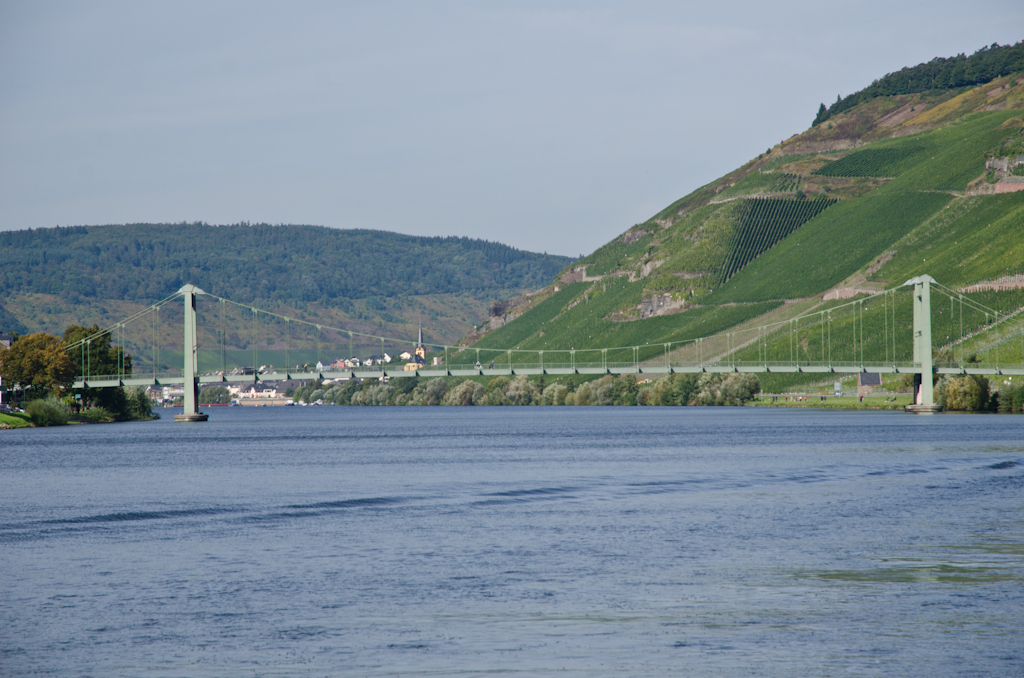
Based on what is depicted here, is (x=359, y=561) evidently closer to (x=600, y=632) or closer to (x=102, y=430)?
(x=600, y=632)

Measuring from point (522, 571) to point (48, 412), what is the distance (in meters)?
85.0

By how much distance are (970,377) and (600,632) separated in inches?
3983

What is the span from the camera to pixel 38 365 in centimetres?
10069

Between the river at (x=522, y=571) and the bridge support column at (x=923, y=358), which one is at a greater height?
the bridge support column at (x=923, y=358)

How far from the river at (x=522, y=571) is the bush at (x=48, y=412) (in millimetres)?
47784

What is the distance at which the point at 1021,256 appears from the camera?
538ft

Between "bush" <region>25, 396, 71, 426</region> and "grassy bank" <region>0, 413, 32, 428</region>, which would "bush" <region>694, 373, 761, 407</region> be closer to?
"bush" <region>25, 396, 71, 426</region>

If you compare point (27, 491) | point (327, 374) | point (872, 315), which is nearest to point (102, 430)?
point (327, 374)

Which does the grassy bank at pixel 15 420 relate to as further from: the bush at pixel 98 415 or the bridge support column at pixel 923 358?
the bridge support column at pixel 923 358

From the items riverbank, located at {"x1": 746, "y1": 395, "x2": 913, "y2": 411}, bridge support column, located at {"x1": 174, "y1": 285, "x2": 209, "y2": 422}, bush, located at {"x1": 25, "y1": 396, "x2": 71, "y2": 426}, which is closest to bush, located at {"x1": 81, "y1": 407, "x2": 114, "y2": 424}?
bridge support column, located at {"x1": 174, "y1": 285, "x2": 209, "y2": 422}

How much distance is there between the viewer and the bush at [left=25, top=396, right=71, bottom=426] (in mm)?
97375

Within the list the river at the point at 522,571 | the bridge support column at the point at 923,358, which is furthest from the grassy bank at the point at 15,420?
the bridge support column at the point at 923,358

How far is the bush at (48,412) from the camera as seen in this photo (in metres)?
97.4

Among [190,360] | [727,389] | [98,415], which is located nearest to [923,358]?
[727,389]
